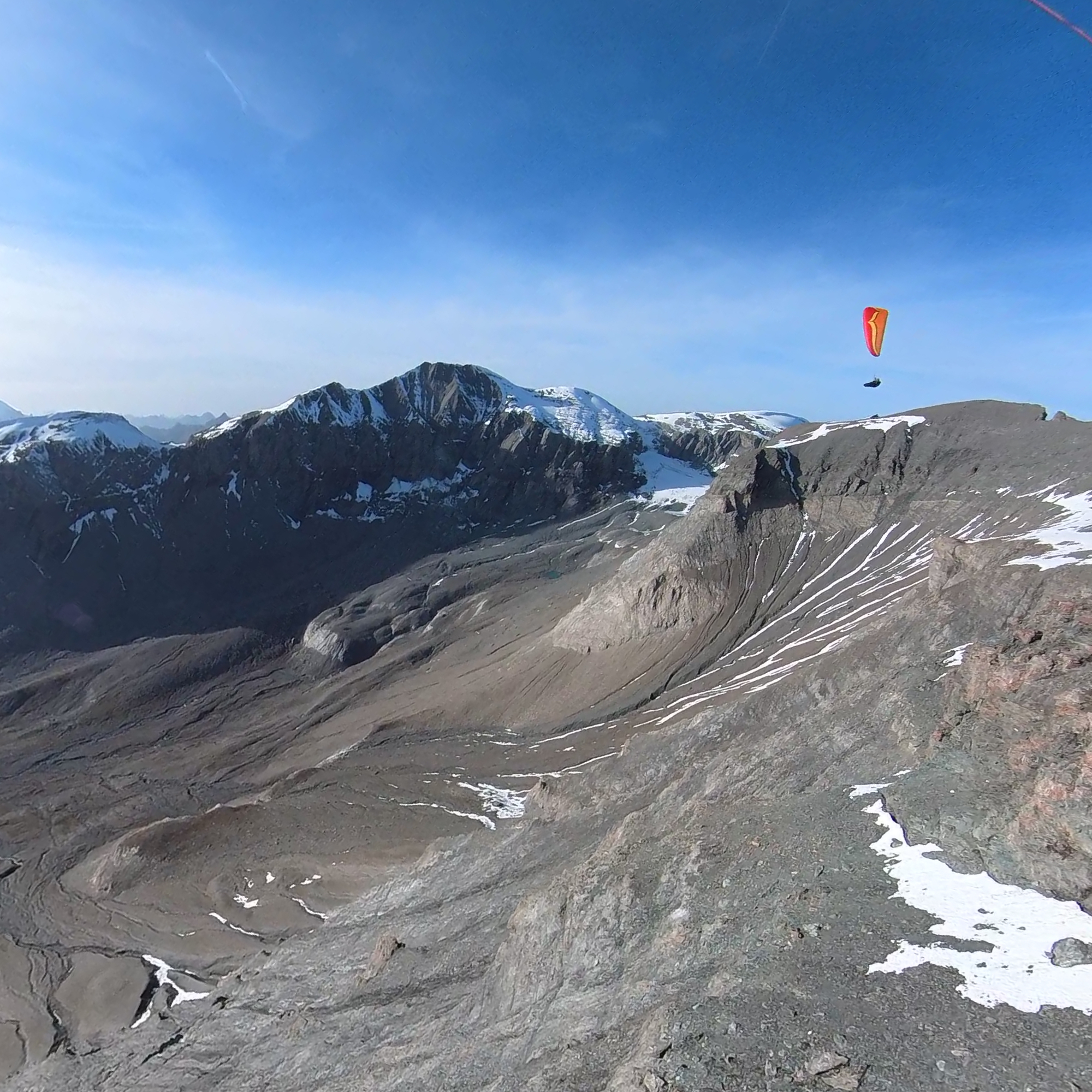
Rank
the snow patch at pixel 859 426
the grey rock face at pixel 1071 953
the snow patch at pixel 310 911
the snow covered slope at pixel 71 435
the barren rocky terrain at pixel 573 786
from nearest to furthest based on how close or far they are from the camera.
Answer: the grey rock face at pixel 1071 953, the barren rocky terrain at pixel 573 786, the snow patch at pixel 310 911, the snow patch at pixel 859 426, the snow covered slope at pixel 71 435

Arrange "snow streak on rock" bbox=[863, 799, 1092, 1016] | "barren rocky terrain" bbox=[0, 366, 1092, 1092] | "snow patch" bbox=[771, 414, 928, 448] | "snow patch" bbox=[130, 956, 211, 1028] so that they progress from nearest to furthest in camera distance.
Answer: "snow streak on rock" bbox=[863, 799, 1092, 1016] < "barren rocky terrain" bbox=[0, 366, 1092, 1092] < "snow patch" bbox=[130, 956, 211, 1028] < "snow patch" bbox=[771, 414, 928, 448]

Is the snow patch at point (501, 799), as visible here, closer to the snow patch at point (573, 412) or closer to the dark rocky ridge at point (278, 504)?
the dark rocky ridge at point (278, 504)

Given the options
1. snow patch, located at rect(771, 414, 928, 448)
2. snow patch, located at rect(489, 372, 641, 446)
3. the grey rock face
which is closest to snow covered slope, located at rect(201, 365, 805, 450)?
snow patch, located at rect(489, 372, 641, 446)

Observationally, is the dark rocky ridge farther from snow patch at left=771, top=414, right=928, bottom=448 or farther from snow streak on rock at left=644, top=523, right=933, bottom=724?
snow streak on rock at left=644, top=523, right=933, bottom=724

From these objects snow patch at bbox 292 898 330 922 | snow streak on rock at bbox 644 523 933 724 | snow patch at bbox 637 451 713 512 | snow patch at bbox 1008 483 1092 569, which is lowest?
snow patch at bbox 292 898 330 922

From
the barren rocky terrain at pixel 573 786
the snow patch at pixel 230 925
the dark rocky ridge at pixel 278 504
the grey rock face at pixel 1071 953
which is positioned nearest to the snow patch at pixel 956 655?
the barren rocky terrain at pixel 573 786

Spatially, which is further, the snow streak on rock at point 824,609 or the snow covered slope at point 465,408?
the snow covered slope at point 465,408

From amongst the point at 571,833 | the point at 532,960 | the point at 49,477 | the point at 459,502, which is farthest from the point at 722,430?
the point at 532,960

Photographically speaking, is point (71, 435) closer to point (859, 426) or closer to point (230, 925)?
point (230, 925)
